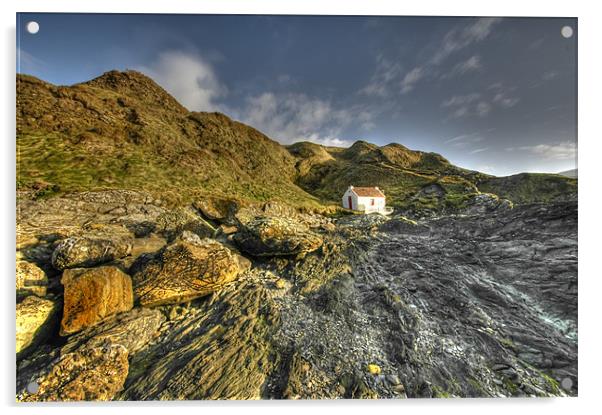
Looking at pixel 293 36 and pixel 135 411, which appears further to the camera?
pixel 293 36

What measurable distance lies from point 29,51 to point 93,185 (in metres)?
5.16

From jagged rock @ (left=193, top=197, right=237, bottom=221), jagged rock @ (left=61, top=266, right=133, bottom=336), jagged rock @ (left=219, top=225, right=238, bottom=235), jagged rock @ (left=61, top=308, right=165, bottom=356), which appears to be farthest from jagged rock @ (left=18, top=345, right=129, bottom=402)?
jagged rock @ (left=193, top=197, right=237, bottom=221)

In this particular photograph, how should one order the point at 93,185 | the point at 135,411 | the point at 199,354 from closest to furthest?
the point at 135,411
the point at 199,354
the point at 93,185

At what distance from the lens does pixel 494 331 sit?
4.75 meters

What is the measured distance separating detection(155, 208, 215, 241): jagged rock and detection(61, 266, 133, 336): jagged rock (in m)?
3.28

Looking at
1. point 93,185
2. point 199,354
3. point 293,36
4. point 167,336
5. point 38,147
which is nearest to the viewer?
point 199,354

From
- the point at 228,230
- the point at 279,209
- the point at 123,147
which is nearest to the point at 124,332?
the point at 228,230

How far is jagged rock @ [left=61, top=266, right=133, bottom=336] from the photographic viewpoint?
4.64 meters

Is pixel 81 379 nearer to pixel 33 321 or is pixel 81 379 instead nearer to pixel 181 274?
pixel 33 321

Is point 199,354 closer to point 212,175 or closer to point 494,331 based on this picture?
point 494,331

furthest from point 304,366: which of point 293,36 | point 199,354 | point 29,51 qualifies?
point 29,51

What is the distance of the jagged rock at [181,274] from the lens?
18.1ft

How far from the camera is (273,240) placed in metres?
7.58

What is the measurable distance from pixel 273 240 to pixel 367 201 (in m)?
11.3
